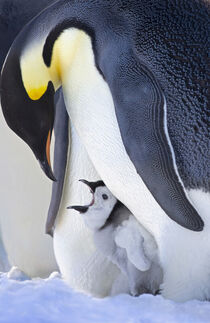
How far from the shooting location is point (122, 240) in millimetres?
1626

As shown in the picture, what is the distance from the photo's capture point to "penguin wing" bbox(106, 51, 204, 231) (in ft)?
4.79

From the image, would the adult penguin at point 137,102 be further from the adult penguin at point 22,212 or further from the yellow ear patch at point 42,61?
the adult penguin at point 22,212

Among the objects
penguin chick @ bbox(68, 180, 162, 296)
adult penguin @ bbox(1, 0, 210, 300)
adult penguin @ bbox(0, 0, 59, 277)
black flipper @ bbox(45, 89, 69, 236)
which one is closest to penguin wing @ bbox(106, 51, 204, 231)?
adult penguin @ bbox(1, 0, 210, 300)

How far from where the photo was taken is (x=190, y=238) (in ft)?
5.19

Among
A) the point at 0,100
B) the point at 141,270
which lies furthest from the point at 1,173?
the point at 141,270

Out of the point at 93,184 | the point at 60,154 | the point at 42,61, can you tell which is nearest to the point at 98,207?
the point at 93,184

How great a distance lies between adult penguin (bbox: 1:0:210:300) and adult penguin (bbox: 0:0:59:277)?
0.79 metres

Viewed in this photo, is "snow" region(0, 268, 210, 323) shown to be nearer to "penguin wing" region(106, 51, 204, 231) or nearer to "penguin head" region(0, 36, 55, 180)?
"penguin wing" region(106, 51, 204, 231)

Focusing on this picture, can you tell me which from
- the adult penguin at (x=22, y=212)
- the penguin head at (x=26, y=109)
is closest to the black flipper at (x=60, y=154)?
the penguin head at (x=26, y=109)

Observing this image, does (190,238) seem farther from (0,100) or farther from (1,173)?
(1,173)

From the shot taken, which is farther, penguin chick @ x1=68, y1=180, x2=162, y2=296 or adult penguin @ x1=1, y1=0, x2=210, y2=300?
penguin chick @ x1=68, y1=180, x2=162, y2=296

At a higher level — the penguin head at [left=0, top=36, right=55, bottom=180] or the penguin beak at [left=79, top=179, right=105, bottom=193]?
the penguin head at [left=0, top=36, right=55, bottom=180]

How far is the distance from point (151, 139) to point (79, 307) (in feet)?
1.26

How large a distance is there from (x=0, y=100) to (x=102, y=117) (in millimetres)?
265
